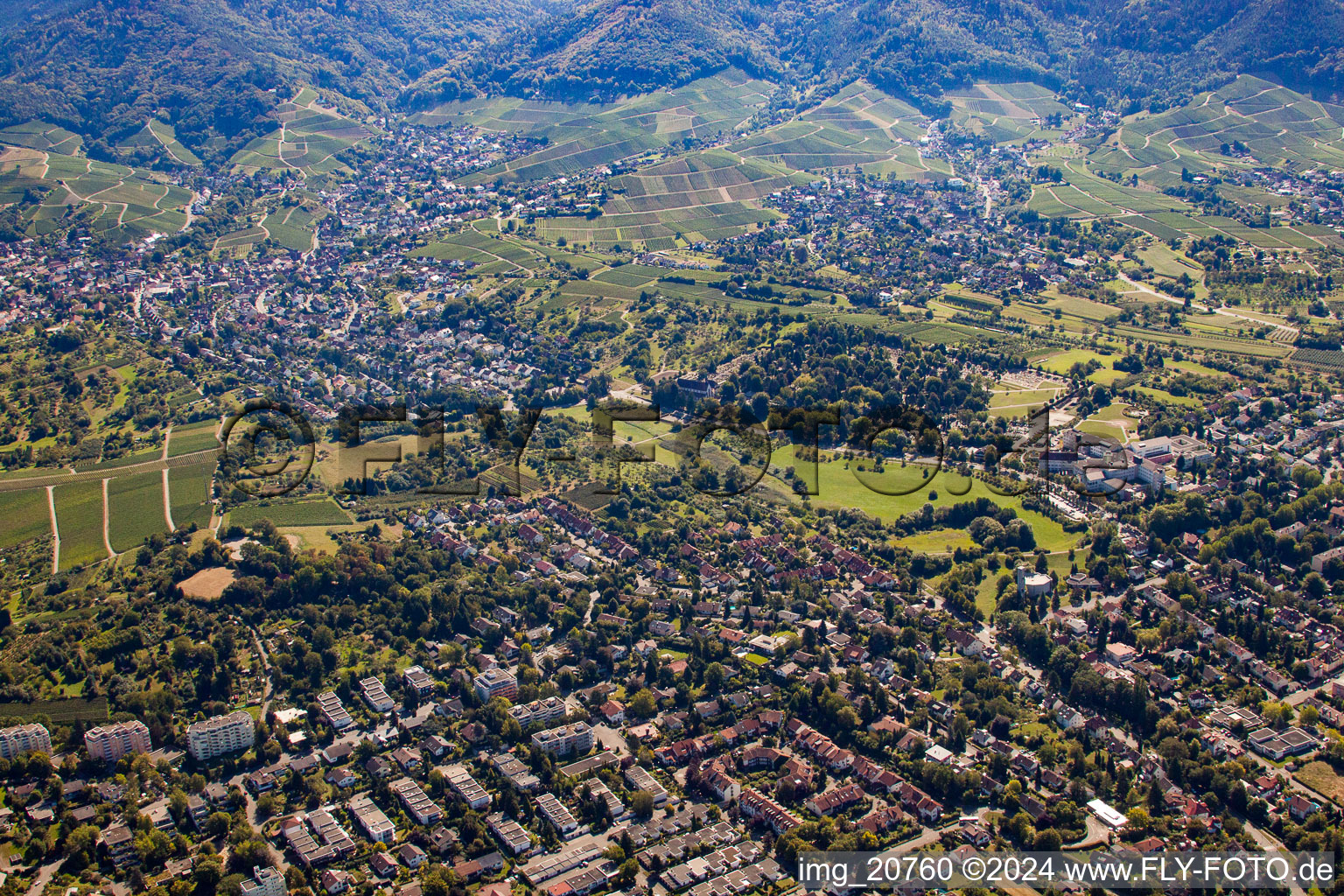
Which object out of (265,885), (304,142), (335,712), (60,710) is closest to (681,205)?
(304,142)

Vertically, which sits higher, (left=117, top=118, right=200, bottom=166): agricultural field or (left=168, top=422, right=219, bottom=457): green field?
(left=117, top=118, right=200, bottom=166): agricultural field

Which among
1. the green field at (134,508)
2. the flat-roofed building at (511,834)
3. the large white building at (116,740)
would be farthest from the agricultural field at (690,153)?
the flat-roofed building at (511,834)

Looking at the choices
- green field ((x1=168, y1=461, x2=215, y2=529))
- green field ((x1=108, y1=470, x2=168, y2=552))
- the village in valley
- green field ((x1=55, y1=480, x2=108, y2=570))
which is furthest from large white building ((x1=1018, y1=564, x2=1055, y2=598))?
green field ((x1=55, y1=480, x2=108, y2=570))

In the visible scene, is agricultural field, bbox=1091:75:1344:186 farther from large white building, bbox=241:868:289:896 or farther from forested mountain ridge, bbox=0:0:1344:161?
large white building, bbox=241:868:289:896

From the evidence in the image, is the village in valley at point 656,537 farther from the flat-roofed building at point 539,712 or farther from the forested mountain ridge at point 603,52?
the forested mountain ridge at point 603,52

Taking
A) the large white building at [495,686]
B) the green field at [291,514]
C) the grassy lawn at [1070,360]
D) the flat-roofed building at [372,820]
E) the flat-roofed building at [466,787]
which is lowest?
the flat-roofed building at [372,820]
